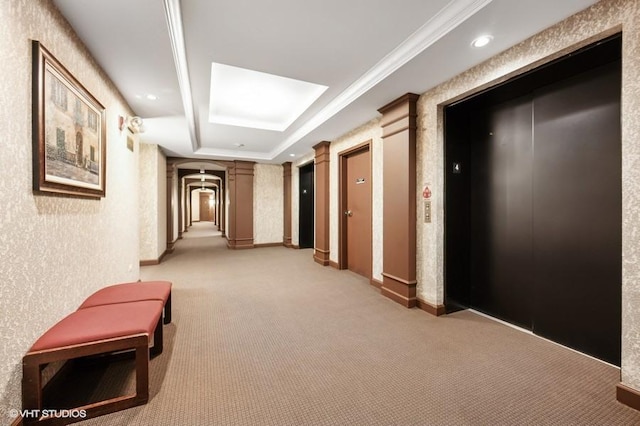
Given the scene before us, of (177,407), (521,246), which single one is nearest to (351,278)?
(521,246)

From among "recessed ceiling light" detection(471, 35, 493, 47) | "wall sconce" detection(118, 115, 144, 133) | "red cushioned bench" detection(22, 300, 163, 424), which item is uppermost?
"recessed ceiling light" detection(471, 35, 493, 47)

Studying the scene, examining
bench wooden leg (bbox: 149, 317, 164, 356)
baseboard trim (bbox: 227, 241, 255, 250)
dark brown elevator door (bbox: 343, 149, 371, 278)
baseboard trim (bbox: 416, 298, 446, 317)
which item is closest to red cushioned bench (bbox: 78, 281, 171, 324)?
bench wooden leg (bbox: 149, 317, 164, 356)

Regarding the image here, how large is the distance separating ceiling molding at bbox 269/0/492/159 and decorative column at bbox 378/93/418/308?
0.51m

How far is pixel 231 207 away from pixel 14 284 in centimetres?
638

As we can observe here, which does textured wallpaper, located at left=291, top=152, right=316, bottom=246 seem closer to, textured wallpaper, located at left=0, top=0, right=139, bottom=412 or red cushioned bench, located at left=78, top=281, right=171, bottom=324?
red cushioned bench, located at left=78, top=281, right=171, bottom=324

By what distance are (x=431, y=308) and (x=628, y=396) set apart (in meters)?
1.52

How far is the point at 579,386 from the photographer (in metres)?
1.76

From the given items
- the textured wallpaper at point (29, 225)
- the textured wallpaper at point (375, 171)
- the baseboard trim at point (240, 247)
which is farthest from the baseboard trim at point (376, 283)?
the baseboard trim at point (240, 247)

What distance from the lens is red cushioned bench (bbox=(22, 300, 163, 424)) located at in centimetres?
139

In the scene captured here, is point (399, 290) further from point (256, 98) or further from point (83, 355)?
point (256, 98)

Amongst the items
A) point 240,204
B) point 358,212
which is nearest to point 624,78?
point 358,212

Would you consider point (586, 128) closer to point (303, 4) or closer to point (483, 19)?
point (483, 19)

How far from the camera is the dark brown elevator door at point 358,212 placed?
4441 mm

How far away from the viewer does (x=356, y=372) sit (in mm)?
1910
